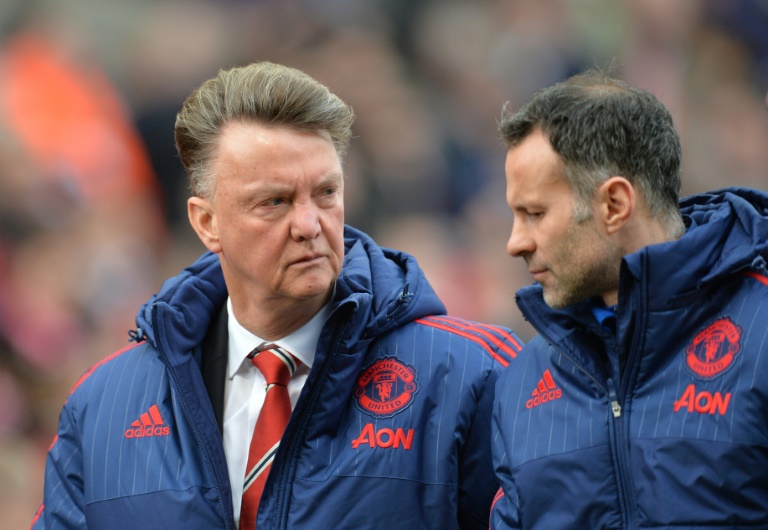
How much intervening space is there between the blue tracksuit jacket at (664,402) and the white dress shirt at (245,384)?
57cm

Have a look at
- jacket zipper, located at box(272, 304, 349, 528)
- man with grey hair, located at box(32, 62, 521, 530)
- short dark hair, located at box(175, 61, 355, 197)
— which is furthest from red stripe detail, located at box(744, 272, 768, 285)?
short dark hair, located at box(175, 61, 355, 197)

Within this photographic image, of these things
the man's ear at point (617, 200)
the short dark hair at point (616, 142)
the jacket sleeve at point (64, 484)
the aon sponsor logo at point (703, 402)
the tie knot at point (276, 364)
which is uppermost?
the short dark hair at point (616, 142)

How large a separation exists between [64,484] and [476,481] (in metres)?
1.02

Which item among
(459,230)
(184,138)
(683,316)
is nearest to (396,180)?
(459,230)

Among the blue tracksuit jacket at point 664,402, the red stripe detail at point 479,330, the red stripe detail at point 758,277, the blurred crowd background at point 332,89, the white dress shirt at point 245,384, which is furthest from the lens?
the blurred crowd background at point 332,89

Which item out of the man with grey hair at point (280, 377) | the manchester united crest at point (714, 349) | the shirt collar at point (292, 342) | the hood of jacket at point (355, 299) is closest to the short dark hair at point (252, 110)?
the man with grey hair at point (280, 377)

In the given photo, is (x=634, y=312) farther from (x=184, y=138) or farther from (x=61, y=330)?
(x=61, y=330)

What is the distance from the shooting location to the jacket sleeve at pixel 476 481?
8.20 ft

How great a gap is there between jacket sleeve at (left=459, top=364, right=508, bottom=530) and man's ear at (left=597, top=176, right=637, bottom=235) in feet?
1.90

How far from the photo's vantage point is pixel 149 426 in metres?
2.65

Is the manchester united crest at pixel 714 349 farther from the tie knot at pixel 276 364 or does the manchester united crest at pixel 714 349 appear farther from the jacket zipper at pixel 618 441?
the tie knot at pixel 276 364

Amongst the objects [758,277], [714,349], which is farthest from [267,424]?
[758,277]

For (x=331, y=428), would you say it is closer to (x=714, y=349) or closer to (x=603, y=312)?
(x=603, y=312)

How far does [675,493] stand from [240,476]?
3.30 ft
